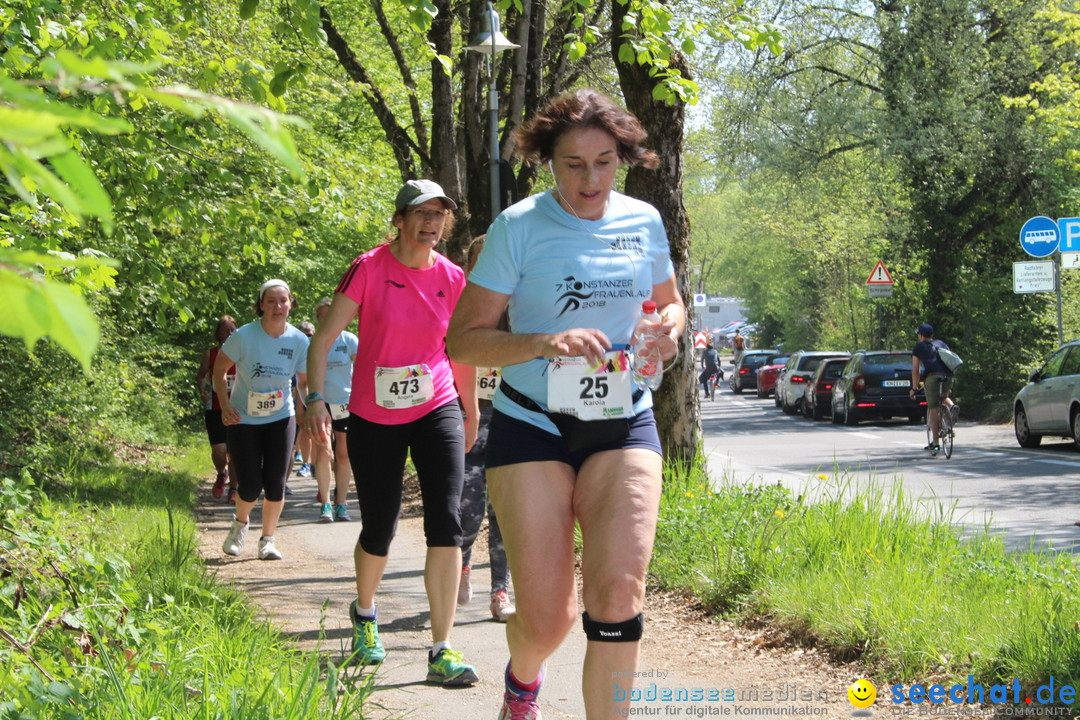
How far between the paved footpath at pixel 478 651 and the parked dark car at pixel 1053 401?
1207 cm

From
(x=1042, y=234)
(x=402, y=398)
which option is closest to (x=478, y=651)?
(x=402, y=398)

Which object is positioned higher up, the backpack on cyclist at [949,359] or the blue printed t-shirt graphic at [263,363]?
the blue printed t-shirt graphic at [263,363]

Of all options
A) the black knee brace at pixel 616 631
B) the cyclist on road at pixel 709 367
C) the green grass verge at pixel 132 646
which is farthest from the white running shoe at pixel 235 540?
the cyclist on road at pixel 709 367

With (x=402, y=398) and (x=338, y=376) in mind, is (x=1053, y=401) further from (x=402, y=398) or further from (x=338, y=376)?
(x=402, y=398)

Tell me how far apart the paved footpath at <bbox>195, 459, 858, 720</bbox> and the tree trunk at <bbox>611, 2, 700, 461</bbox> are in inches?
70.0

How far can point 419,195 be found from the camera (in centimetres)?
521

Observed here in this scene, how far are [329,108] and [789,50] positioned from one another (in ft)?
38.1

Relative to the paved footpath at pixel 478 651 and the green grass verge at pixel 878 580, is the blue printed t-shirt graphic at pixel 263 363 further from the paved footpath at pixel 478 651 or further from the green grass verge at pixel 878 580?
the green grass verge at pixel 878 580

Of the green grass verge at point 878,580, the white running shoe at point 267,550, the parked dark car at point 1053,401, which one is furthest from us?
the parked dark car at point 1053,401

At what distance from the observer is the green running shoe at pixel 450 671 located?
189 inches

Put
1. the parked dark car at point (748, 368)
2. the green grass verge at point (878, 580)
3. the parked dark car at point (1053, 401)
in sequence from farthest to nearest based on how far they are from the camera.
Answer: the parked dark car at point (748, 368) < the parked dark car at point (1053, 401) < the green grass verge at point (878, 580)

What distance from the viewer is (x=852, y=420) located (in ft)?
86.4

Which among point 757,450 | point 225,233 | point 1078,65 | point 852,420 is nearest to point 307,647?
point 225,233

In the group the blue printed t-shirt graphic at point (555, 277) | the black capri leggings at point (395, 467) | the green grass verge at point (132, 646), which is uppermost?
the blue printed t-shirt graphic at point (555, 277)
